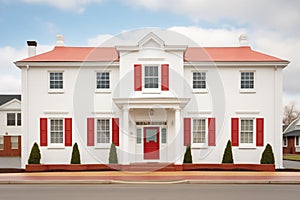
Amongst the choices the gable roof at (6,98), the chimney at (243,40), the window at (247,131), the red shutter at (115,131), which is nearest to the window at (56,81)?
the red shutter at (115,131)

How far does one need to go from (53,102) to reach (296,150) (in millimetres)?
34891

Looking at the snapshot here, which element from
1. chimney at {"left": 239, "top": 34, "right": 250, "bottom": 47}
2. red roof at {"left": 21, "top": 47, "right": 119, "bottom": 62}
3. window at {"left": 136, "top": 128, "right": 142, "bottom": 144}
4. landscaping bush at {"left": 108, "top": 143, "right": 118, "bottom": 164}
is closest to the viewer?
landscaping bush at {"left": 108, "top": 143, "right": 118, "bottom": 164}

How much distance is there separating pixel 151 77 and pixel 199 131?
14.1 feet

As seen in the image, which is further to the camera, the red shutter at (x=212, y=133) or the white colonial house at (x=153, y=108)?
the red shutter at (x=212, y=133)

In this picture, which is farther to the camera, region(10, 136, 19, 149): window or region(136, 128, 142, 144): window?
region(10, 136, 19, 149): window

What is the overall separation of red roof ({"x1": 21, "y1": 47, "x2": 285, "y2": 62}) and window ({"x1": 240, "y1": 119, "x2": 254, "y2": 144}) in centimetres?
367

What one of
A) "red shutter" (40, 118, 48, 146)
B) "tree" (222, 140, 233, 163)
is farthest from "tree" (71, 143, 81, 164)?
"tree" (222, 140, 233, 163)

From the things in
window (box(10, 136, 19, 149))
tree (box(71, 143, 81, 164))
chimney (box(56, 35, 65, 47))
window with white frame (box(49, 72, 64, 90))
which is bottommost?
window (box(10, 136, 19, 149))

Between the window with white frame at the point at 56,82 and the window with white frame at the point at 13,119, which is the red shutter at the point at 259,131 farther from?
the window with white frame at the point at 13,119

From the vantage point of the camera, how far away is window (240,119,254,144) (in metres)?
23.2

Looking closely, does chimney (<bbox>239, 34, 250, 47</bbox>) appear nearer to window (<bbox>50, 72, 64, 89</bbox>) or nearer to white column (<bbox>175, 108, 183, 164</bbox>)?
white column (<bbox>175, 108, 183, 164</bbox>)

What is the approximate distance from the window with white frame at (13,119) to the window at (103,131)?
22.3 m

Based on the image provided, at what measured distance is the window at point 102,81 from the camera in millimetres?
23438

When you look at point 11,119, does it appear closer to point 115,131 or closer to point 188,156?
point 115,131
